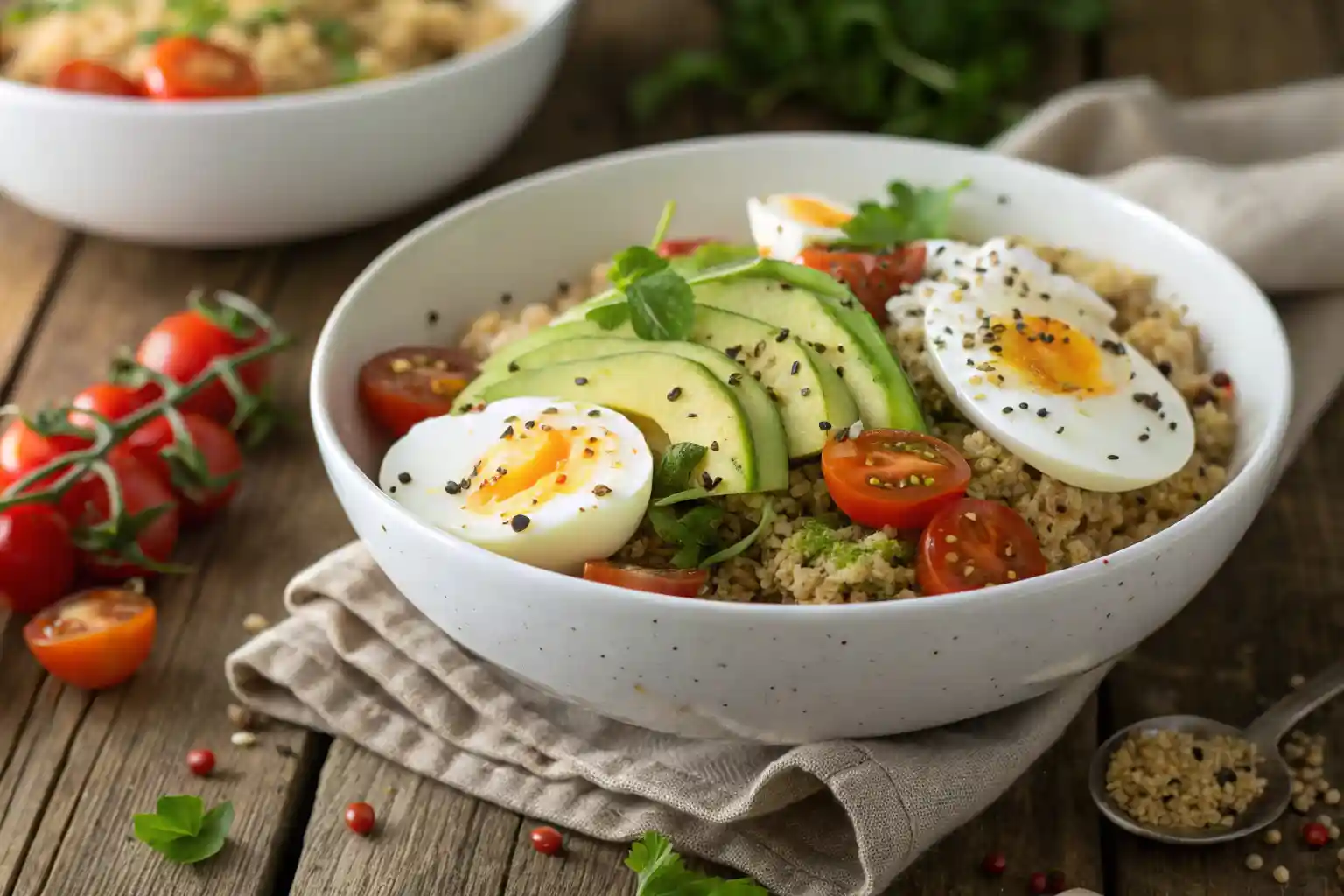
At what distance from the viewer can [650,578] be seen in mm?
2219

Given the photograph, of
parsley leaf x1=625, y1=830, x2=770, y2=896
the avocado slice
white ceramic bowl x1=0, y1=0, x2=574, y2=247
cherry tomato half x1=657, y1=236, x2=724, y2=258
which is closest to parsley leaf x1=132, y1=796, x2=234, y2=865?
parsley leaf x1=625, y1=830, x2=770, y2=896

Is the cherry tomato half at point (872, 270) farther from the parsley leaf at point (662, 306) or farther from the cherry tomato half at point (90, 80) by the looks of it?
the cherry tomato half at point (90, 80)

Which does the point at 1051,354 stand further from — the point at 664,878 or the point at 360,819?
the point at 360,819

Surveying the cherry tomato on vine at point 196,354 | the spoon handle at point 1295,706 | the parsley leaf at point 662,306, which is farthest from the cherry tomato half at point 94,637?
the spoon handle at point 1295,706

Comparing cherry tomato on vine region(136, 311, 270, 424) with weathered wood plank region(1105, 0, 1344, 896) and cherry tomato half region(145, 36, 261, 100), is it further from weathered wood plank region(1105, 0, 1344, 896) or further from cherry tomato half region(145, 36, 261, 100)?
weathered wood plank region(1105, 0, 1344, 896)

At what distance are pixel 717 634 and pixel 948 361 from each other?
742 millimetres

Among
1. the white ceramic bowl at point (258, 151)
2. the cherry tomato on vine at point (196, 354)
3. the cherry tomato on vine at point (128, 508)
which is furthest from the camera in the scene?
the white ceramic bowl at point (258, 151)

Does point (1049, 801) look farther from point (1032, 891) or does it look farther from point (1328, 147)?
Answer: point (1328, 147)

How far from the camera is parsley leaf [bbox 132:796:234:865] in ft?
7.58

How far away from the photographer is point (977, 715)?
94.1 inches

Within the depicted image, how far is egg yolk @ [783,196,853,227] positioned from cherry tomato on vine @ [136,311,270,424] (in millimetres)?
1239

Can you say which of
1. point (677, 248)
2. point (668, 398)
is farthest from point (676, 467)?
point (677, 248)

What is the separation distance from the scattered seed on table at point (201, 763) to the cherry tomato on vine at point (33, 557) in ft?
1.76

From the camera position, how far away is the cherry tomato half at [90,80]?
3.56 metres
